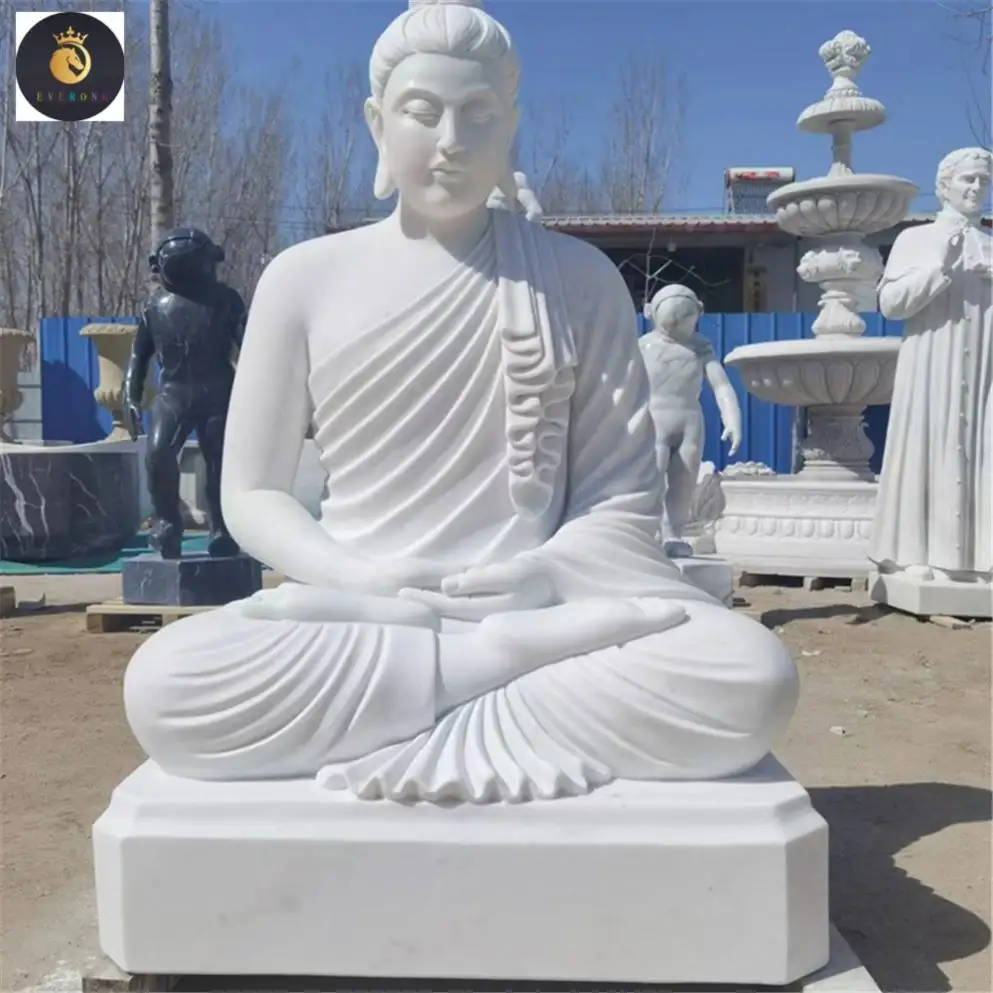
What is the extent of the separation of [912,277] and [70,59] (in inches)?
294

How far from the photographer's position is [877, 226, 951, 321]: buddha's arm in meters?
6.16

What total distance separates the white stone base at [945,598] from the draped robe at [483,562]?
4118mm

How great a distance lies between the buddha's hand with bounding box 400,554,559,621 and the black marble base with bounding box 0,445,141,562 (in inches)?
274

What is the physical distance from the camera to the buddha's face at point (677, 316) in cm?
607

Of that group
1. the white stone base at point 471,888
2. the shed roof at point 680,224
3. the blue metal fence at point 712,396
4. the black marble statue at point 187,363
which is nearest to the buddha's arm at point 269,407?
the white stone base at point 471,888

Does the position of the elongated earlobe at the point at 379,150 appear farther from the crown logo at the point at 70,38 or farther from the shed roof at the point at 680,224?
the shed roof at the point at 680,224

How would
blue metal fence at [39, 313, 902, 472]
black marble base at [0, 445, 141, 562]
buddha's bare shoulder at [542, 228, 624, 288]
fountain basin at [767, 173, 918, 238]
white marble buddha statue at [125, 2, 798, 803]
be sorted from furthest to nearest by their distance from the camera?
blue metal fence at [39, 313, 902, 472]
black marble base at [0, 445, 141, 562]
fountain basin at [767, 173, 918, 238]
buddha's bare shoulder at [542, 228, 624, 288]
white marble buddha statue at [125, 2, 798, 803]

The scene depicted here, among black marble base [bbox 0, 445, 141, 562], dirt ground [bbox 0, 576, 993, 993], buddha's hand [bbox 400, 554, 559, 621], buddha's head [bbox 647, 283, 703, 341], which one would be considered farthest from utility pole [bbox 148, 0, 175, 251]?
buddha's hand [bbox 400, 554, 559, 621]

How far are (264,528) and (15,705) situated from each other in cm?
274

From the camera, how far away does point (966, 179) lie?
237 inches

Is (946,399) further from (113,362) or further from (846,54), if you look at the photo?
(113,362)

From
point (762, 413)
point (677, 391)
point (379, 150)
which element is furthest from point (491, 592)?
point (762, 413)

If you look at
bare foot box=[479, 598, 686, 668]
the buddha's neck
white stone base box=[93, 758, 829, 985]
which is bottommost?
white stone base box=[93, 758, 829, 985]

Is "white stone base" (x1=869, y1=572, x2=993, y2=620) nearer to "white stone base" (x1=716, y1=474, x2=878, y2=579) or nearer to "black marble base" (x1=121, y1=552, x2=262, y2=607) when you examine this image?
"white stone base" (x1=716, y1=474, x2=878, y2=579)
